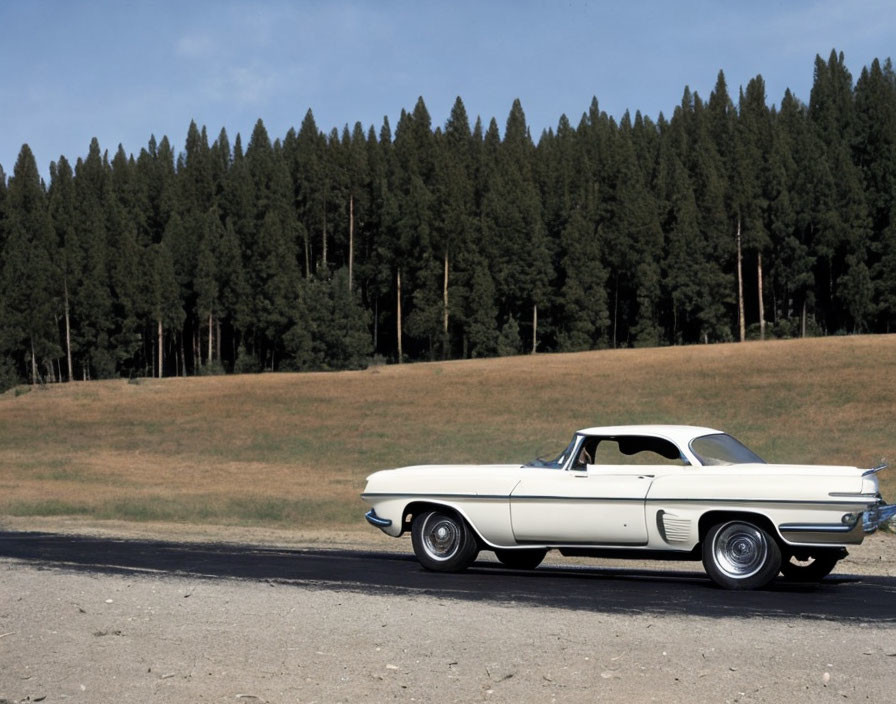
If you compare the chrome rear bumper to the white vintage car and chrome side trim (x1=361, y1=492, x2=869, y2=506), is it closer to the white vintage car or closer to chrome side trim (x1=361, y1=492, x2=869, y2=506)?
the white vintage car

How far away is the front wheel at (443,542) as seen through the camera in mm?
12078

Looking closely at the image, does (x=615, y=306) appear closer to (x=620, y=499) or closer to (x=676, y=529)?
(x=620, y=499)

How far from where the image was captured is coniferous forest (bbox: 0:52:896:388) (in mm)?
99125

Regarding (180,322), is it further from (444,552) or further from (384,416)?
(444,552)

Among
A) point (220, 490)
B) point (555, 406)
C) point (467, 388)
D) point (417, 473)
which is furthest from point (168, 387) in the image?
point (417, 473)

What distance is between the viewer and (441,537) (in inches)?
484

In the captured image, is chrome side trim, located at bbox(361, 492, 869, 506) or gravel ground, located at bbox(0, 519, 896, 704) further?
chrome side trim, located at bbox(361, 492, 869, 506)

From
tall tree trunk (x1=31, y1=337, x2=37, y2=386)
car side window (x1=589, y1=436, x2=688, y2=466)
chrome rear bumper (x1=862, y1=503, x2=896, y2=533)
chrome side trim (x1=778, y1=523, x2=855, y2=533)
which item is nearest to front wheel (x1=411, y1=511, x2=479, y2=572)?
car side window (x1=589, y1=436, x2=688, y2=466)

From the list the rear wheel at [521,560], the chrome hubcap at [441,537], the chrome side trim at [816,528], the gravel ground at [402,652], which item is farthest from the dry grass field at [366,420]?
the chrome side trim at [816,528]

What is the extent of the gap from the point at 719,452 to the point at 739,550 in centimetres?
119

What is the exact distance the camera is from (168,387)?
68.5 meters

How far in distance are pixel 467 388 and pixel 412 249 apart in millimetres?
51461

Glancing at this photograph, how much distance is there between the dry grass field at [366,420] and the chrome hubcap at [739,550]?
1423cm

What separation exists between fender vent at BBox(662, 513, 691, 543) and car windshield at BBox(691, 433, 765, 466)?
28.6 inches
